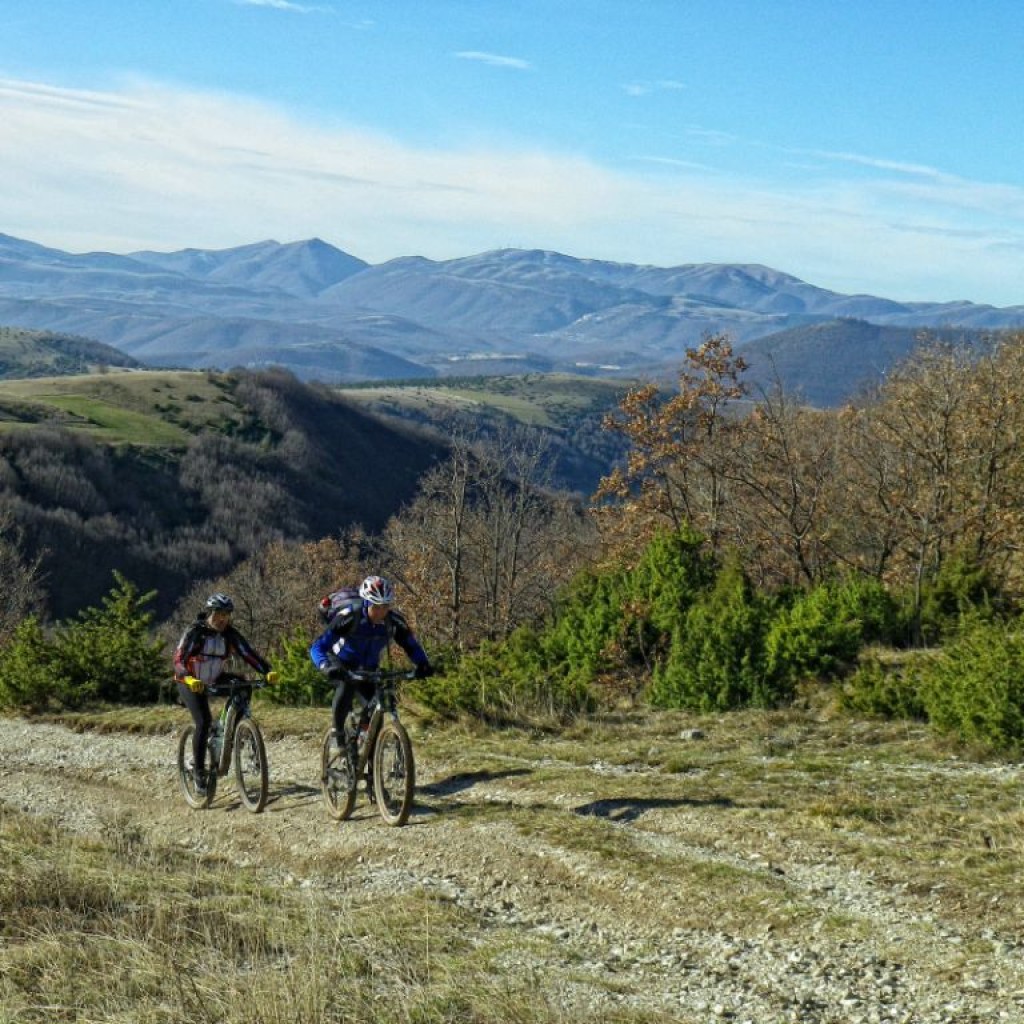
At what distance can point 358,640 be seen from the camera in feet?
33.3

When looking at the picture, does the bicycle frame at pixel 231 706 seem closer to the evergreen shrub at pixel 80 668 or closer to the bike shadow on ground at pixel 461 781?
the bike shadow on ground at pixel 461 781

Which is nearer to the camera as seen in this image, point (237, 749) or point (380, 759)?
point (380, 759)

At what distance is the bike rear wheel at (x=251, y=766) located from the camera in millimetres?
11141

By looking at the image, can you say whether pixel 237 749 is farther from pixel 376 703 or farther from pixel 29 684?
pixel 29 684

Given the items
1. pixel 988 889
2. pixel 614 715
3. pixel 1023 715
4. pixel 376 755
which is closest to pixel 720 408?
pixel 614 715

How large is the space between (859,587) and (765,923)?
9417 millimetres

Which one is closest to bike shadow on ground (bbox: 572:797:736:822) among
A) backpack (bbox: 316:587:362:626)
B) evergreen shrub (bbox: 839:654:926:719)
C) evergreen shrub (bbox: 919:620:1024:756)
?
backpack (bbox: 316:587:362:626)

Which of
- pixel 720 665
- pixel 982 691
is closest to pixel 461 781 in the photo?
pixel 720 665

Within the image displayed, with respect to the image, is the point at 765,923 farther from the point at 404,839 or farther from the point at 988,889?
the point at 404,839

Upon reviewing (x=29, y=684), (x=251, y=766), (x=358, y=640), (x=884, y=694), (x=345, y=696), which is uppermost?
(x=358, y=640)

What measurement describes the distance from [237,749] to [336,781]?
147 cm

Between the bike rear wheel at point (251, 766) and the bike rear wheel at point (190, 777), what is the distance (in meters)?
0.41

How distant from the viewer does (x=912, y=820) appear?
871 cm

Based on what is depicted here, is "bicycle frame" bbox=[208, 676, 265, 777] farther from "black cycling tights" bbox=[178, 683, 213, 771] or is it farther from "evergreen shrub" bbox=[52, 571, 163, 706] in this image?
"evergreen shrub" bbox=[52, 571, 163, 706]
